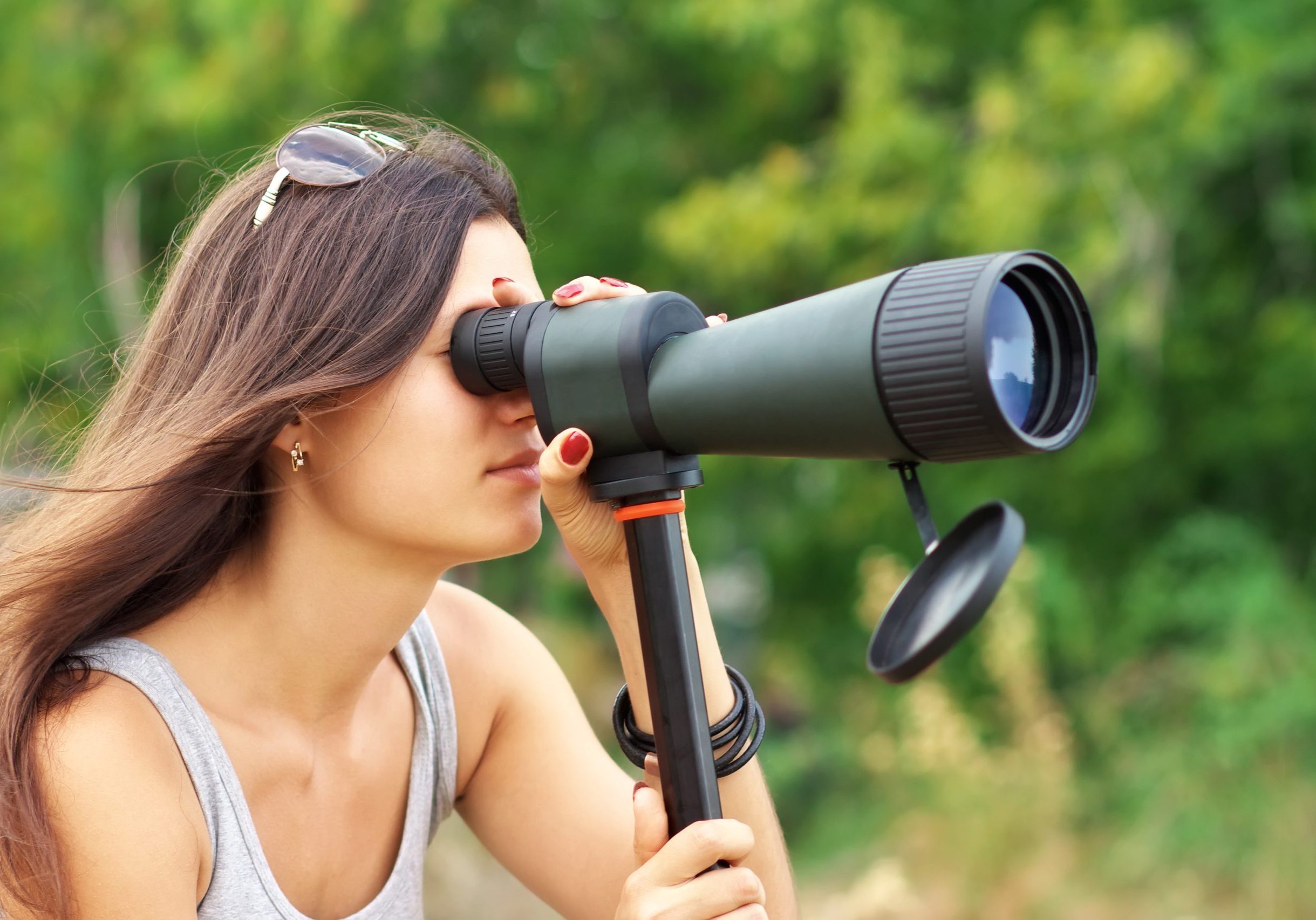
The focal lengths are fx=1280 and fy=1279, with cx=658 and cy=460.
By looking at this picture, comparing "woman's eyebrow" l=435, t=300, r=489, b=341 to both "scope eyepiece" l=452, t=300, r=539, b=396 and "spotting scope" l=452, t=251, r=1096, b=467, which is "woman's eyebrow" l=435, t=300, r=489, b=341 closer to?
"scope eyepiece" l=452, t=300, r=539, b=396

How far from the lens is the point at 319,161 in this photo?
1320mm

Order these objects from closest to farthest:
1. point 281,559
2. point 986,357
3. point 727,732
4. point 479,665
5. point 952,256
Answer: point 986,357 → point 727,732 → point 281,559 → point 479,665 → point 952,256

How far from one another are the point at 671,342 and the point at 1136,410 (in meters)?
3.61

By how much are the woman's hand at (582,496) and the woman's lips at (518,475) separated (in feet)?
0.17

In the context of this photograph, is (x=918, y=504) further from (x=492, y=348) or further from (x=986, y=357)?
(x=492, y=348)

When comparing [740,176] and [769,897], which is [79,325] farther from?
[769,897]

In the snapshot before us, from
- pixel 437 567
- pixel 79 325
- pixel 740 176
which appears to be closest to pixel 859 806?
pixel 740 176

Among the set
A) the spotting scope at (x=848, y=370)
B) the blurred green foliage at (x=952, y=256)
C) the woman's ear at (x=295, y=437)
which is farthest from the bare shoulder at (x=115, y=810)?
the blurred green foliage at (x=952, y=256)

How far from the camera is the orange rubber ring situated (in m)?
1.10

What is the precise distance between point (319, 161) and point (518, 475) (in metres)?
0.39

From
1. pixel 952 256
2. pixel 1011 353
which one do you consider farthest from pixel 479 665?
pixel 952 256

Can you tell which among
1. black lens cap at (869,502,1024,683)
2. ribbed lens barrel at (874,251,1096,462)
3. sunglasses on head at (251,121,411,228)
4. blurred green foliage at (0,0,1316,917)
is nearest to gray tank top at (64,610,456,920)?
sunglasses on head at (251,121,411,228)

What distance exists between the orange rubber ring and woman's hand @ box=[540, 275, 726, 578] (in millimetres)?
40

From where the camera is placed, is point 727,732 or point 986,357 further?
point 727,732
